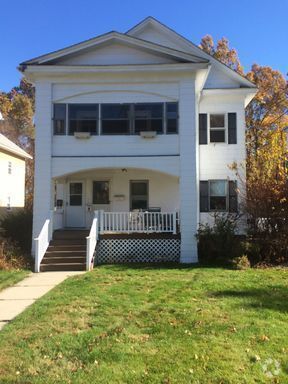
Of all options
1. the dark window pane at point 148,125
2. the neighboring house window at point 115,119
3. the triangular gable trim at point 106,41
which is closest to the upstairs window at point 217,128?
the dark window pane at point 148,125

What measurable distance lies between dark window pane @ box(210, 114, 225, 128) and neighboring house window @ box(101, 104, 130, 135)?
4.58 metres

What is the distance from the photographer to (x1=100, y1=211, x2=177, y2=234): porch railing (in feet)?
53.1

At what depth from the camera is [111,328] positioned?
7.25 meters

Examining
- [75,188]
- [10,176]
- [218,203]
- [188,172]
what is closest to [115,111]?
[188,172]

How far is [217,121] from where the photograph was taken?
19.2 m

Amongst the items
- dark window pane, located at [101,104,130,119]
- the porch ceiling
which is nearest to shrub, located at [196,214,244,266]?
the porch ceiling

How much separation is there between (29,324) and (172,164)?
31.4ft

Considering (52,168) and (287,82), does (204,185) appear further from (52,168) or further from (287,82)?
(287,82)

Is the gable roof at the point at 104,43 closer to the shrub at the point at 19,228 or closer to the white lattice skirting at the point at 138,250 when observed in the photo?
the shrub at the point at 19,228

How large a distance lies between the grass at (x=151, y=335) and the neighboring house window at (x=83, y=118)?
706 cm

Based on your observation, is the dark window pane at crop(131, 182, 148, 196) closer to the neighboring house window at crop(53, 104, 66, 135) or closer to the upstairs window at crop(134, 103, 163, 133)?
the upstairs window at crop(134, 103, 163, 133)

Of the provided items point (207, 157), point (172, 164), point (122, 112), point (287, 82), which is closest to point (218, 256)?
point (172, 164)

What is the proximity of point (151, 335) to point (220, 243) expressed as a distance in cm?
871

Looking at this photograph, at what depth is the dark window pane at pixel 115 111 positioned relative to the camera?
1628 centimetres
